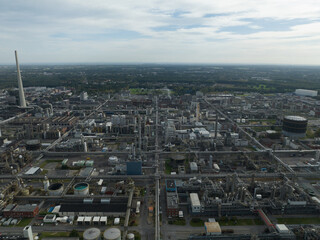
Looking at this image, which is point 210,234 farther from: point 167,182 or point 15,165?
point 15,165

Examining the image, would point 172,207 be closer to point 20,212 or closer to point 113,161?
point 113,161

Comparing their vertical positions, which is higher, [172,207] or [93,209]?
[172,207]

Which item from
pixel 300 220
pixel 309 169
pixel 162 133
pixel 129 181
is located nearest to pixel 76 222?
pixel 129 181

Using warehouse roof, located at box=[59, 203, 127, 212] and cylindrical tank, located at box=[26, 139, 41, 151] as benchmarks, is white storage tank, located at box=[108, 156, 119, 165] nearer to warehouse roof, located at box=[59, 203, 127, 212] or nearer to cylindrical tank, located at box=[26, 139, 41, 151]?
warehouse roof, located at box=[59, 203, 127, 212]

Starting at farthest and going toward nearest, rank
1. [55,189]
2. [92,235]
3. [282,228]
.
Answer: [55,189], [282,228], [92,235]

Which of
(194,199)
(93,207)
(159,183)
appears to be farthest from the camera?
(159,183)

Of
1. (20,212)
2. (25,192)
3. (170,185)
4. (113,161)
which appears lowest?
(20,212)

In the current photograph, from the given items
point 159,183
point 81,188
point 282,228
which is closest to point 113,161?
point 81,188
